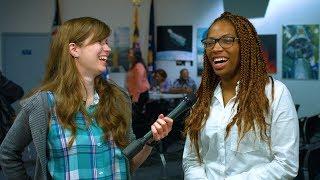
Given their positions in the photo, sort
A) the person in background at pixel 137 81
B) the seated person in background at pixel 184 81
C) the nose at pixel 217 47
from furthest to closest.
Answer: the seated person in background at pixel 184 81 → the person in background at pixel 137 81 → the nose at pixel 217 47

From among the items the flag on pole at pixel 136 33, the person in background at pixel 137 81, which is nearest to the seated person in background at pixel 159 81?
the person in background at pixel 137 81

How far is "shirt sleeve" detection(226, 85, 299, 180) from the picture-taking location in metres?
1.48

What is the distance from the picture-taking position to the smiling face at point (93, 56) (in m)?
1.68

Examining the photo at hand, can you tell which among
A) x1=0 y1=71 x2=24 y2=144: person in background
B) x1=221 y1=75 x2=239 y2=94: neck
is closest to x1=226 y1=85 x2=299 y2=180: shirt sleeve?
x1=221 y1=75 x2=239 y2=94: neck

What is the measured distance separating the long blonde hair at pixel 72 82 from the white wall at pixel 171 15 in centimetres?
729

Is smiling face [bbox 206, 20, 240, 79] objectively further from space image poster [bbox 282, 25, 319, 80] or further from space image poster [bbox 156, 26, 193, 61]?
space image poster [bbox 156, 26, 193, 61]

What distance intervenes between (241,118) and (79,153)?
2.01 ft

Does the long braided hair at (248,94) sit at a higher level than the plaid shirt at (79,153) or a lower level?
higher

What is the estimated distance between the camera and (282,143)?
1483 millimetres

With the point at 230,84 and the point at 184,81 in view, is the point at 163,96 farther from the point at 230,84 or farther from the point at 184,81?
the point at 230,84

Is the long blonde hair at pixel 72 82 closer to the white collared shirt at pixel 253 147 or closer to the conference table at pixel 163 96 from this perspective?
the white collared shirt at pixel 253 147

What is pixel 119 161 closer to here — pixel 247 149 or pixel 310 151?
pixel 247 149

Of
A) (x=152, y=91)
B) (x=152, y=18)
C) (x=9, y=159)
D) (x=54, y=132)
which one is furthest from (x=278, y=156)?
(x=152, y=18)

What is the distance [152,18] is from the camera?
960 centimetres
